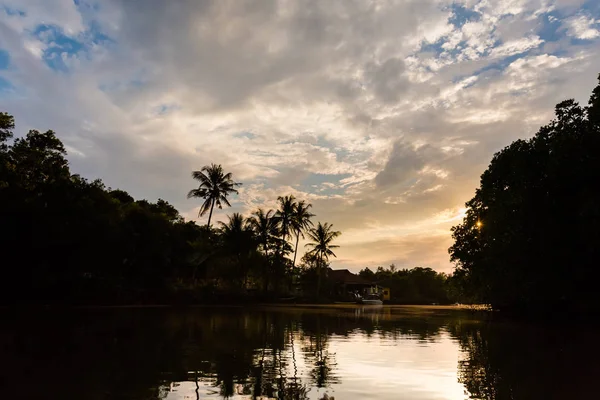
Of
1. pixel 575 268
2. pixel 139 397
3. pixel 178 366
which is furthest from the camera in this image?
pixel 575 268

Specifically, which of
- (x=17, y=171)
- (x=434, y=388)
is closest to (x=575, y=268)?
(x=434, y=388)

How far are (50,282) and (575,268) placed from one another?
33.5 m

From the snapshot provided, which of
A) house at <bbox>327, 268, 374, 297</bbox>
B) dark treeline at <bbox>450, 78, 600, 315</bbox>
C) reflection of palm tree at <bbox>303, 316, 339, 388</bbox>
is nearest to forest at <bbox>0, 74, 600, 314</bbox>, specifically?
dark treeline at <bbox>450, 78, 600, 315</bbox>

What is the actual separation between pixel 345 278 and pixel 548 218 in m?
50.2

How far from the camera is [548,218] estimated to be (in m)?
23.0

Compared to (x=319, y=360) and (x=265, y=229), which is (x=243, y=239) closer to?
(x=265, y=229)

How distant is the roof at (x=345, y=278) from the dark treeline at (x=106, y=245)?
17539mm

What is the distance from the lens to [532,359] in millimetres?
11711

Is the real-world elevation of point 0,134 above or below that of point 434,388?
above

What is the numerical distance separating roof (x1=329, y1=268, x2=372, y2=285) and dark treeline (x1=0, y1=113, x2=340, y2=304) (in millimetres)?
17539

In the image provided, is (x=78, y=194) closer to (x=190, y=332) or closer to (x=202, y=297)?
(x=202, y=297)

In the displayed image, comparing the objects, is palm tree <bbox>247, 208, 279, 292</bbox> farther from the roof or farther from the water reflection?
the water reflection

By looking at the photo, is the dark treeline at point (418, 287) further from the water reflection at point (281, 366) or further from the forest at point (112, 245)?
the water reflection at point (281, 366)

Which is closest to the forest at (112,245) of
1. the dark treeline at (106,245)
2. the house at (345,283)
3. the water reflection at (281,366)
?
the dark treeline at (106,245)
